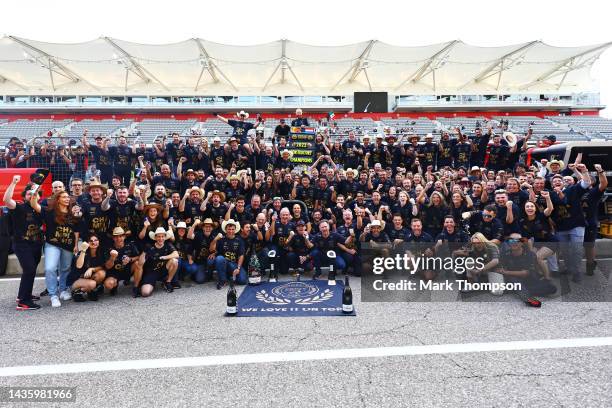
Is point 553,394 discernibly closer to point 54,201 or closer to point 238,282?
point 238,282

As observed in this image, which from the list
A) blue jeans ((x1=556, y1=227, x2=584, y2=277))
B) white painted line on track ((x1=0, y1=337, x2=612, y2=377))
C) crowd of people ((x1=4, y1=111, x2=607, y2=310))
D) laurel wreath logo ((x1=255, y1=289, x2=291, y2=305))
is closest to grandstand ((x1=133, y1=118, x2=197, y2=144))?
crowd of people ((x1=4, y1=111, x2=607, y2=310))

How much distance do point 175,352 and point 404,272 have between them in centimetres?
431

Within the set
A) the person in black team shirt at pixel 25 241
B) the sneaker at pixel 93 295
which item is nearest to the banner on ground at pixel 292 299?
the sneaker at pixel 93 295

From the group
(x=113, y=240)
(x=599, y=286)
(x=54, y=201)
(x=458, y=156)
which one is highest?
(x=458, y=156)

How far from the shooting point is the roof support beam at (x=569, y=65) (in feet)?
95.6

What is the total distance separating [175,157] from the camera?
31.3 feet

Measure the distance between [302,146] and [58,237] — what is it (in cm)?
656

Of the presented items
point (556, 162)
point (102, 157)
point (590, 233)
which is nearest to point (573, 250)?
point (590, 233)

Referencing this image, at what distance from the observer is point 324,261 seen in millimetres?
6707

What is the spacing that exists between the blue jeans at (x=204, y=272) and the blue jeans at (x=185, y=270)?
0.05 meters

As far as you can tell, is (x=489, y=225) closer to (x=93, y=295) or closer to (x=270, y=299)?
(x=270, y=299)

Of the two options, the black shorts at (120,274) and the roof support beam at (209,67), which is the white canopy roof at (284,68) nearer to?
the roof support beam at (209,67)

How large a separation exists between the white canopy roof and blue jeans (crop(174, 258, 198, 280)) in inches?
896

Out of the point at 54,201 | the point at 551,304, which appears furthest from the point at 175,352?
the point at 551,304
